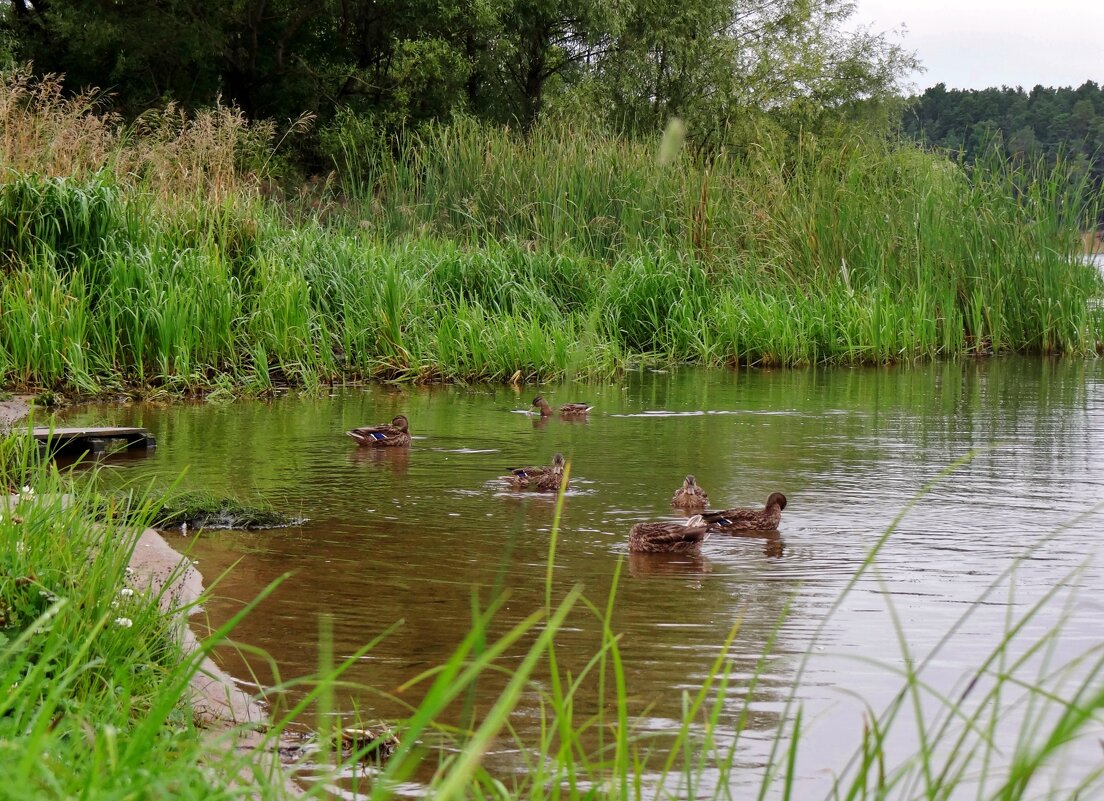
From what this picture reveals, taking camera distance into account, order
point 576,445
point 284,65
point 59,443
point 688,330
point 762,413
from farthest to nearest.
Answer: point 284,65
point 688,330
point 762,413
point 576,445
point 59,443

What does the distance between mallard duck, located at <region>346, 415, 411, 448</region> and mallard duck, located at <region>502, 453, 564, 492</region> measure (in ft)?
6.22

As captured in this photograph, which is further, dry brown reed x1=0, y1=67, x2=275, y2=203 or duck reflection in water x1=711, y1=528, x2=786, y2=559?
dry brown reed x1=0, y1=67, x2=275, y2=203

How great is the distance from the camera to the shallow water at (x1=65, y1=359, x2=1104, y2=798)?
507cm

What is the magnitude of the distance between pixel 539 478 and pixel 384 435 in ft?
7.08

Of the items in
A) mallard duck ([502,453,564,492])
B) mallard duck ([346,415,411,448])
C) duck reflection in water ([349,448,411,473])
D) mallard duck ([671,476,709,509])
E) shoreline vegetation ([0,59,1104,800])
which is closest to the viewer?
mallard duck ([671,476,709,509])

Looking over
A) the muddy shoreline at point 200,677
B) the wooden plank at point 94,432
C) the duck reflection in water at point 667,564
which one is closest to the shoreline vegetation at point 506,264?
the muddy shoreline at point 200,677

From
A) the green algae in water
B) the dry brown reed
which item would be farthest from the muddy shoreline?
the dry brown reed

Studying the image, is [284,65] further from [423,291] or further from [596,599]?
[596,599]

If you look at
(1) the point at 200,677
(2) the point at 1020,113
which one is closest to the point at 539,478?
(1) the point at 200,677

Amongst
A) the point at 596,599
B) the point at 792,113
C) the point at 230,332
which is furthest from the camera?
the point at 792,113

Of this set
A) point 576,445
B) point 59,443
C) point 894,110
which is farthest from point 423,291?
point 894,110

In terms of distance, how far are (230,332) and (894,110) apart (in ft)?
141

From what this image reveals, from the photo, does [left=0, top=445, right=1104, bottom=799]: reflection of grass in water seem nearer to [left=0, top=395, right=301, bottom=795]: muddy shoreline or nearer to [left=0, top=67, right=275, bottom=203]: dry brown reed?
[left=0, top=395, right=301, bottom=795]: muddy shoreline

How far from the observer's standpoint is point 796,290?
18984 mm
